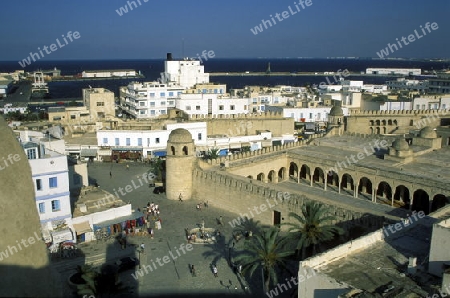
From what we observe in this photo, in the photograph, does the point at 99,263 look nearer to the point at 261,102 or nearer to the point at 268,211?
the point at 268,211

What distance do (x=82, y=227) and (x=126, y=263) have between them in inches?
172

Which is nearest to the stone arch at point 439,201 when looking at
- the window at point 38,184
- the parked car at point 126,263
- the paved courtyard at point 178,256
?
the paved courtyard at point 178,256

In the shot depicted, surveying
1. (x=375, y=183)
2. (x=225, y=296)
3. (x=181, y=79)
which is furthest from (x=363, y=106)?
(x=225, y=296)

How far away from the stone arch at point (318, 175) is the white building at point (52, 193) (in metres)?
18.5

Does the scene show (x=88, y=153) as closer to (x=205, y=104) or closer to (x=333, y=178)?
(x=205, y=104)

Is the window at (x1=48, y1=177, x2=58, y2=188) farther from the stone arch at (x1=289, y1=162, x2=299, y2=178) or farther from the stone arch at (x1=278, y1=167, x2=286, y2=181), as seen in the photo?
the stone arch at (x1=289, y1=162, x2=299, y2=178)

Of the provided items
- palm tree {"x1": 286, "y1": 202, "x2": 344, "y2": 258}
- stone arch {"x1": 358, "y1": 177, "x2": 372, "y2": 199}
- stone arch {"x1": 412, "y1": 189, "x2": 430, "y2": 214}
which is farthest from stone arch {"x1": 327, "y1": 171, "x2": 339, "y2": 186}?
palm tree {"x1": 286, "y1": 202, "x2": 344, "y2": 258}

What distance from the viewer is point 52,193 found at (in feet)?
71.8

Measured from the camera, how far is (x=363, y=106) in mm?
60125

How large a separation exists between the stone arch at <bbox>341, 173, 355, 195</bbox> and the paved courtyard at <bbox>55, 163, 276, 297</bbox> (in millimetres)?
9677

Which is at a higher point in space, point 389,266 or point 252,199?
point 389,266

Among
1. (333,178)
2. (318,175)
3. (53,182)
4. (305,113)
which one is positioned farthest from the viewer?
(305,113)

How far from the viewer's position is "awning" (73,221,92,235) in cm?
2206

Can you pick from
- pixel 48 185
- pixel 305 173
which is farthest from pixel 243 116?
pixel 48 185
